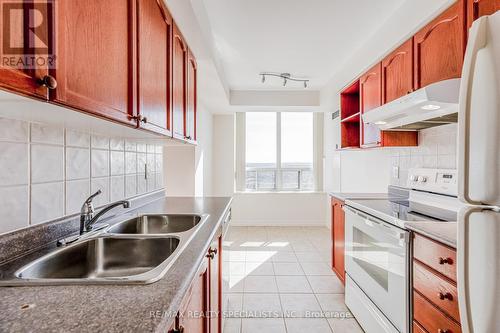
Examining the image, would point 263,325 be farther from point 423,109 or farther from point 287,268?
point 423,109

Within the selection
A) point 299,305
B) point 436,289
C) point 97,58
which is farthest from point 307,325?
point 97,58

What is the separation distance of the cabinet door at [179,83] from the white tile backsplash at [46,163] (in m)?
0.67

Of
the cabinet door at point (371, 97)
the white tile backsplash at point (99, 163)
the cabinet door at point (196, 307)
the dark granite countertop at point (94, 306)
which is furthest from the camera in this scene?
the cabinet door at point (371, 97)

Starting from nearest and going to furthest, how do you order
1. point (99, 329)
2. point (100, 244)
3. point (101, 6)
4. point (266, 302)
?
1. point (99, 329)
2. point (101, 6)
3. point (100, 244)
4. point (266, 302)

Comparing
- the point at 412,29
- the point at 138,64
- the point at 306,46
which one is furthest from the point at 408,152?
the point at 138,64

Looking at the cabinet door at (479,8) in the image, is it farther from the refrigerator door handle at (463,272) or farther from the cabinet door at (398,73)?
the refrigerator door handle at (463,272)

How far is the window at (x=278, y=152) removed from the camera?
5273 millimetres

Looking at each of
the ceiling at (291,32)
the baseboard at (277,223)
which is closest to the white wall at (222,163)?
the baseboard at (277,223)

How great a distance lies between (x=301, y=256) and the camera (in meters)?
3.34

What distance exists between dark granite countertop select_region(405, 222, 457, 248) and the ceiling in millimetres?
1695

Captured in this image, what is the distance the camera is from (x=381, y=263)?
1.64 metres

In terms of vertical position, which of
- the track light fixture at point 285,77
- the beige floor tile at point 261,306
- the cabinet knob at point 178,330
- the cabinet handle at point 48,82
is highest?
the track light fixture at point 285,77

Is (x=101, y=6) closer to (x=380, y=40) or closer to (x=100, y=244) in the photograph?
(x=100, y=244)

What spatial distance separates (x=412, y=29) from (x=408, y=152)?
1.01 metres
